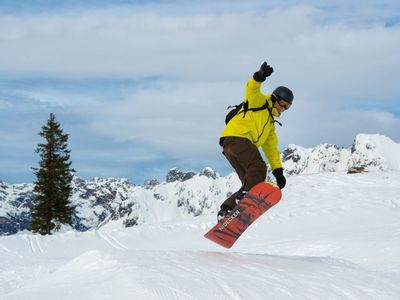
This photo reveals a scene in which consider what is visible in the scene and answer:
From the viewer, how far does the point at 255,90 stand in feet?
25.6

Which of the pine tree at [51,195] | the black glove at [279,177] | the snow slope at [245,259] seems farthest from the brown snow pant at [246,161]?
the pine tree at [51,195]

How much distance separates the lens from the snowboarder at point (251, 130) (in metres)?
7.72

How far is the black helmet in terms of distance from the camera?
26.3 ft

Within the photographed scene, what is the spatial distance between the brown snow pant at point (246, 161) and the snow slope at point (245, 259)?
107cm

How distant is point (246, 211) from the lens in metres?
7.77

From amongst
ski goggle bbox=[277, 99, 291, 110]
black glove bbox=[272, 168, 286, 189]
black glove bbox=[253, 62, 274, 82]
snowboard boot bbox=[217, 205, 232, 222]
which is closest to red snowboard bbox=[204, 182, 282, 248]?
snowboard boot bbox=[217, 205, 232, 222]

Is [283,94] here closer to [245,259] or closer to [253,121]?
[253,121]

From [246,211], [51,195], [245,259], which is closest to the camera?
[245,259]

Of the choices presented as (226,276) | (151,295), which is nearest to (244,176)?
(226,276)

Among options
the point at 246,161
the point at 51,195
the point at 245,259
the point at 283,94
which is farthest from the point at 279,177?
the point at 51,195

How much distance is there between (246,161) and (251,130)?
0.48 metres

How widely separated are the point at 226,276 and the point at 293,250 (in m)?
7.61

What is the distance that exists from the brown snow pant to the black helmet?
809 millimetres

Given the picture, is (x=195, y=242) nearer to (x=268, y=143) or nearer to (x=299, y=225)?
(x=299, y=225)
